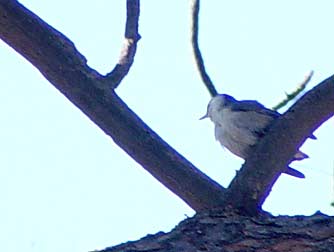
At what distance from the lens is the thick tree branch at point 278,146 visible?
2.91 meters

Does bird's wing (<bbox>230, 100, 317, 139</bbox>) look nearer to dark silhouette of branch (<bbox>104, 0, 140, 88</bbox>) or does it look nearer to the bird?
the bird

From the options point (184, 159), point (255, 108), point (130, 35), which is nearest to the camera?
point (184, 159)

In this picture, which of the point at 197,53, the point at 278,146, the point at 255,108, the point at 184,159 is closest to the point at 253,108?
the point at 255,108

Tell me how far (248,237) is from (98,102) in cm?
88

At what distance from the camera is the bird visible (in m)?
3.58

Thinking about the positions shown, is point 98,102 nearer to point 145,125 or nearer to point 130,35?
point 145,125

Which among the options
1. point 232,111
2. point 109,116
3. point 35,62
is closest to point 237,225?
point 109,116

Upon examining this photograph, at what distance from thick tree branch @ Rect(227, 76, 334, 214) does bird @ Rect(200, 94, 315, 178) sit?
389 mm

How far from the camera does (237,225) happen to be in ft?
8.39

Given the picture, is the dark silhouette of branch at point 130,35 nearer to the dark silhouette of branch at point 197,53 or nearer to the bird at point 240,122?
the dark silhouette of branch at point 197,53

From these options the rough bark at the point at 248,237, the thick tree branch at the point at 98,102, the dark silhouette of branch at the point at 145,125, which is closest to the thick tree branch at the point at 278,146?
the dark silhouette of branch at the point at 145,125

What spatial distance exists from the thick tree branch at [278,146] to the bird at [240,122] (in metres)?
0.39

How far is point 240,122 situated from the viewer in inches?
148

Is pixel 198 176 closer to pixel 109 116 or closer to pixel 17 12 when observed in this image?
pixel 109 116
